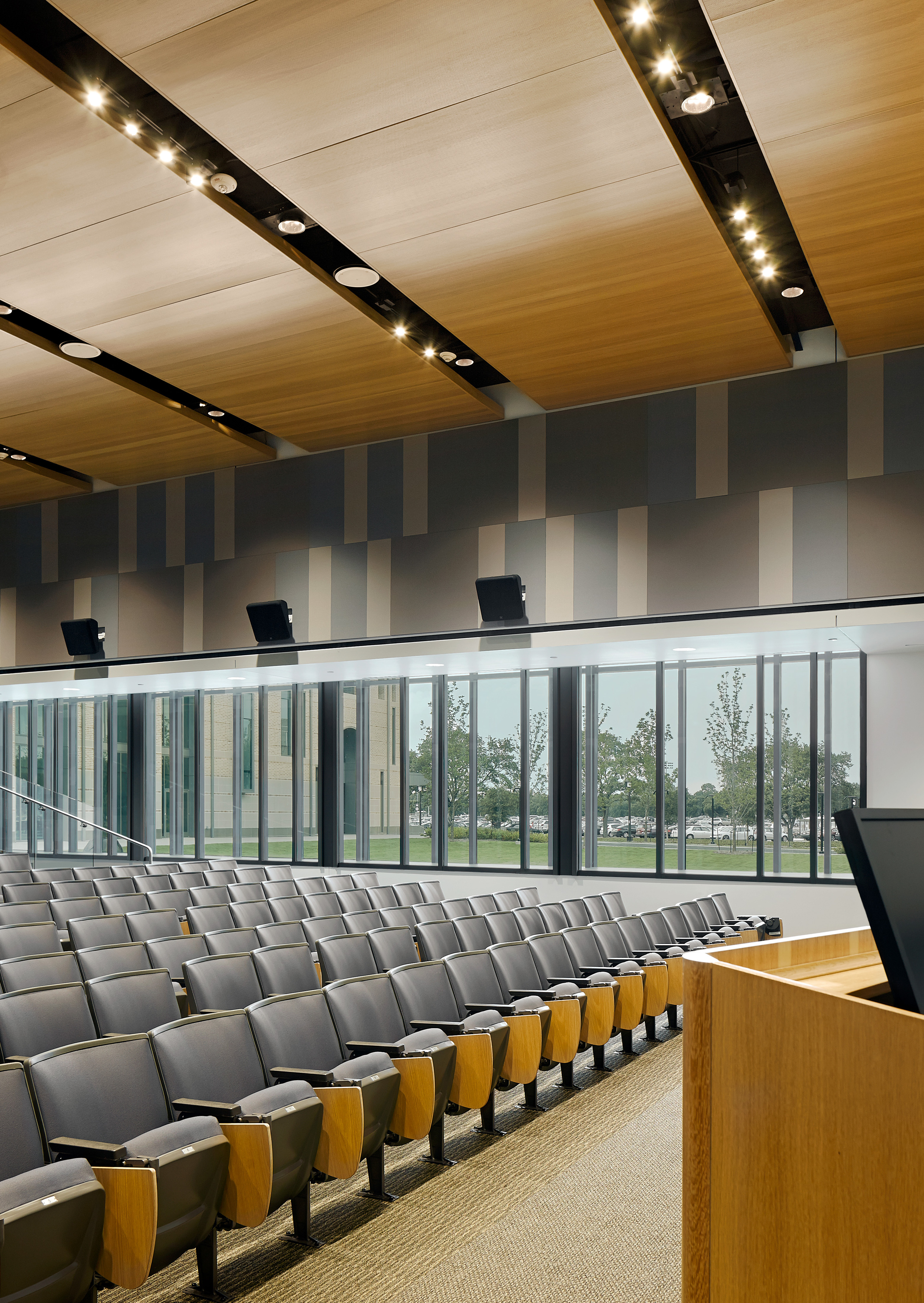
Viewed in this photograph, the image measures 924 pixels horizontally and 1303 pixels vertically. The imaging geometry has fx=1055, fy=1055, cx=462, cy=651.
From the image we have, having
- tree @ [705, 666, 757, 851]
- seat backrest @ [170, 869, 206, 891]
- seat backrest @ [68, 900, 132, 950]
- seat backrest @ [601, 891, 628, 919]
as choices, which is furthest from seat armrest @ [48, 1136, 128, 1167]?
tree @ [705, 666, 757, 851]

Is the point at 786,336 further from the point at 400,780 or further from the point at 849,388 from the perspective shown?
the point at 400,780

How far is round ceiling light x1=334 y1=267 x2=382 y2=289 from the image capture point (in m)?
5.45

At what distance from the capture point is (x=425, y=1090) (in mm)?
3471

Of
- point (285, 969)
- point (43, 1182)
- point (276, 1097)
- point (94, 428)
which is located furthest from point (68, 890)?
point (43, 1182)

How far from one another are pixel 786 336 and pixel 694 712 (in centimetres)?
399

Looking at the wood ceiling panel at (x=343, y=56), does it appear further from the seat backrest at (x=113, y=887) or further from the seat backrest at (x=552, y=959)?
the seat backrest at (x=113, y=887)

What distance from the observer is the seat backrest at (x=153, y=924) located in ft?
17.5

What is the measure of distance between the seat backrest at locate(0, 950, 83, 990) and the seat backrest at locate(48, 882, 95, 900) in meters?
2.64

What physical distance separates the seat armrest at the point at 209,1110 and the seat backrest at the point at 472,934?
2.67 m

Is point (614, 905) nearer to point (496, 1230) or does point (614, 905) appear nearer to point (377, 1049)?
point (377, 1049)

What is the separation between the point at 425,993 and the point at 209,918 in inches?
69.7

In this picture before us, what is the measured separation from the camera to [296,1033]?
359 centimetres

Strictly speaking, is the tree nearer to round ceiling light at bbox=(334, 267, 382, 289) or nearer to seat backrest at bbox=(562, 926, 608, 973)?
seat backrest at bbox=(562, 926, 608, 973)

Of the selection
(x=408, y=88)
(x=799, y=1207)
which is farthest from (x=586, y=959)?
(x=799, y=1207)
